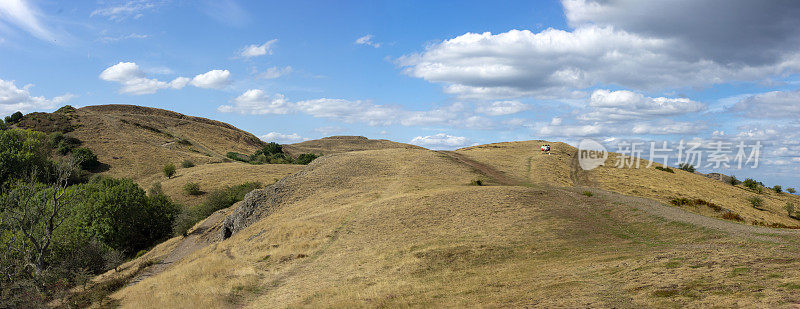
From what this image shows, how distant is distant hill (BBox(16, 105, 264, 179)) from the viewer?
9881cm

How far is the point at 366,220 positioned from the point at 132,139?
117499 mm

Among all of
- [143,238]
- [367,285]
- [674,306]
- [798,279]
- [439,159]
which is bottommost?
[143,238]

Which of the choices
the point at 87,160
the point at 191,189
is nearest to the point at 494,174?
the point at 191,189

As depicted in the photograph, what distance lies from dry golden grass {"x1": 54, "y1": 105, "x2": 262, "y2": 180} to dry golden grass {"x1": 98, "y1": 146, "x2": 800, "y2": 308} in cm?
7082

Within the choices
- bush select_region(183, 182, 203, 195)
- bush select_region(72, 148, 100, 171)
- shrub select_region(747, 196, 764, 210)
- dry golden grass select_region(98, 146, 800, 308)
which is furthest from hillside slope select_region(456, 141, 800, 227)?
bush select_region(72, 148, 100, 171)

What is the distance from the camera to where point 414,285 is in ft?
55.3

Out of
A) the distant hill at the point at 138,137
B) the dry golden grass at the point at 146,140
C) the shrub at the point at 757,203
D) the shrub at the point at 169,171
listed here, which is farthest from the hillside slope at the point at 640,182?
the distant hill at the point at 138,137

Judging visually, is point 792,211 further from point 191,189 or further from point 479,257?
point 191,189

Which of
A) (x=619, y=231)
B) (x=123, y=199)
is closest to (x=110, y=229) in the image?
(x=123, y=199)

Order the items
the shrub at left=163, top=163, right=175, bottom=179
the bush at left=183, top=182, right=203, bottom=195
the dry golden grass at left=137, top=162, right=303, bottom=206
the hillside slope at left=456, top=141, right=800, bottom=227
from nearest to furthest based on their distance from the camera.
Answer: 1. the hillside slope at left=456, top=141, right=800, bottom=227
2. the bush at left=183, top=182, right=203, bottom=195
3. the dry golden grass at left=137, top=162, right=303, bottom=206
4. the shrub at left=163, top=163, right=175, bottom=179

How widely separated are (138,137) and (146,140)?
384cm

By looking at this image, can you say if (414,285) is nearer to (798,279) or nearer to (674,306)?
(674,306)

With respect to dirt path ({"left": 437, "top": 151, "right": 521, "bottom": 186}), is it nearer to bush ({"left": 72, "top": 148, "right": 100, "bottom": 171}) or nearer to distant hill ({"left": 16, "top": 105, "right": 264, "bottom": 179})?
distant hill ({"left": 16, "top": 105, "right": 264, "bottom": 179})

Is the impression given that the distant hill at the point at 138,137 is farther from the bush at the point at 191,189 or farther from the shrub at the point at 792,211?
the shrub at the point at 792,211
